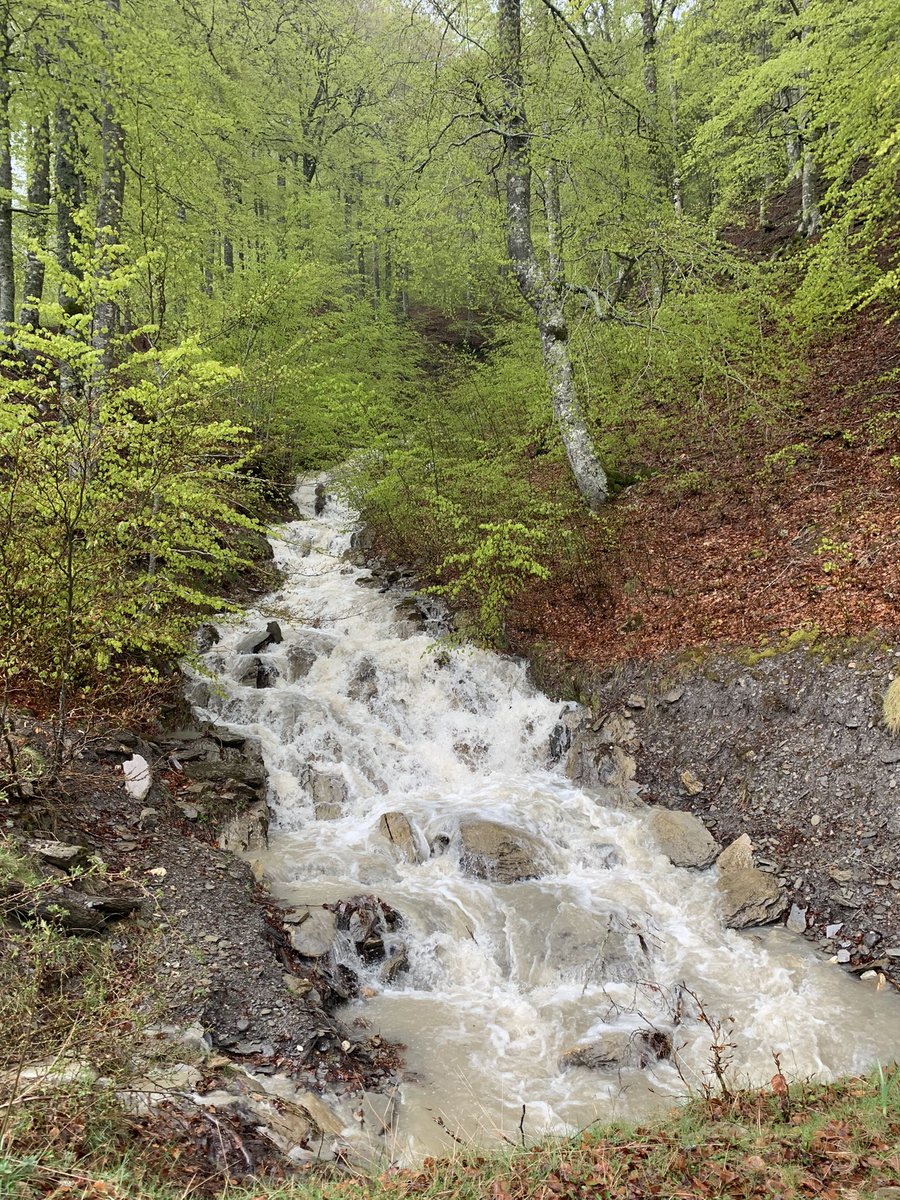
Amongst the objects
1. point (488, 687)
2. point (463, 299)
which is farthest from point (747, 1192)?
point (463, 299)

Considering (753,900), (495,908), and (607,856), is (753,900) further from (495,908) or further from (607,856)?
(495,908)

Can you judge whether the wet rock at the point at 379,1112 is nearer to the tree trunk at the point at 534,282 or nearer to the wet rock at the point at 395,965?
the wet rock at the point at 395,965

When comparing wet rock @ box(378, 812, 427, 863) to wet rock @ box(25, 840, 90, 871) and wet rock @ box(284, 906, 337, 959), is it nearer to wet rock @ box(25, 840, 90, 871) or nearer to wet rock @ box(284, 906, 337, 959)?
wet rock @ box(284, 906, 337, 959)

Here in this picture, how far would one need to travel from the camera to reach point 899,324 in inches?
442

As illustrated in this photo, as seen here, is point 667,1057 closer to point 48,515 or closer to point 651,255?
point 48,515

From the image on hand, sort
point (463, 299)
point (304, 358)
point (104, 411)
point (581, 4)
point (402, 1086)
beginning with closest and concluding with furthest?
point (402, 1086)
point (104, 411)
point (581, 4)
point (304, 358)
point (463, 299)

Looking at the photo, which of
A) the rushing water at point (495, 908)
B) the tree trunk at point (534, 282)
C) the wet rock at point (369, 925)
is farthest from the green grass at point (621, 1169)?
the tree trunk at point (534, 282)

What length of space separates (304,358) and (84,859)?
14.2 metres

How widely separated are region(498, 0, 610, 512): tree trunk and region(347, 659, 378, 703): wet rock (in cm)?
480

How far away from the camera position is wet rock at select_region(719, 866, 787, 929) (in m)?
6.04

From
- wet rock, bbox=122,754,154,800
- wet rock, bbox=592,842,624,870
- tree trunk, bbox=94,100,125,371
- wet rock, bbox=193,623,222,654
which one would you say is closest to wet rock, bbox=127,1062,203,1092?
wet rock, bbox=122,754,154,800

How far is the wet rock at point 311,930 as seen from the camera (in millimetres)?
5562

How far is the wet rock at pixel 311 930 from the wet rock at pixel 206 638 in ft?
18.2

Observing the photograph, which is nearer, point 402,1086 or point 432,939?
point 402,1086
